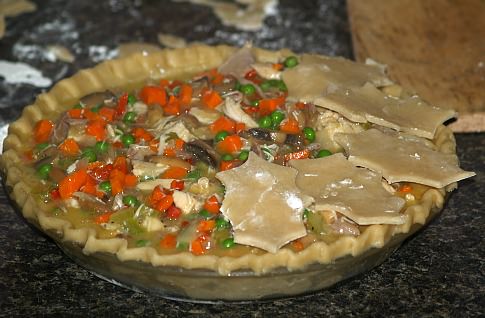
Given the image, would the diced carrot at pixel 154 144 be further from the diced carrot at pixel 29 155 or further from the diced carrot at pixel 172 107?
the diced carrot at pixel 29 155

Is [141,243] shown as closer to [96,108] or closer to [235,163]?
[235,163]

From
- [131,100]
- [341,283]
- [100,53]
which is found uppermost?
[131,100]

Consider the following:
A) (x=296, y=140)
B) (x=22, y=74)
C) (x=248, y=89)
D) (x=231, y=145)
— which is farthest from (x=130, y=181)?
(x=22, y=74)

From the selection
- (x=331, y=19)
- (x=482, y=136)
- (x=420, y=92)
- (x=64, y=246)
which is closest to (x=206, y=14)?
(x=331, y=19)

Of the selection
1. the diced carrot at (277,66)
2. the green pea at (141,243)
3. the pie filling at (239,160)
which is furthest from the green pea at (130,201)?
the diced carrot at (277,66)

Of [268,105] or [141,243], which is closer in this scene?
[141,243]

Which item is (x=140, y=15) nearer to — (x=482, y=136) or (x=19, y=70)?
(x=19, y=70)

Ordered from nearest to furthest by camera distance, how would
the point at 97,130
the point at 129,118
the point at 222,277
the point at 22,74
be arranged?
the point at 222,277
the point at 97,130
the point at 129,118
the point at 22,74
